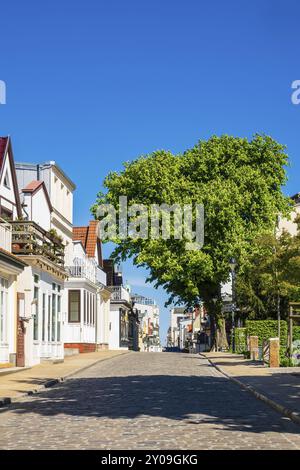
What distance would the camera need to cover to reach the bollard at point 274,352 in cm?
2997

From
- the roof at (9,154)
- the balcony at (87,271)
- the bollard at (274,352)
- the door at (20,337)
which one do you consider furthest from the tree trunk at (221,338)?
the door at (20,337)

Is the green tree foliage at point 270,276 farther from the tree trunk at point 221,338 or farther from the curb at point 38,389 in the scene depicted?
the curb at point 38,389

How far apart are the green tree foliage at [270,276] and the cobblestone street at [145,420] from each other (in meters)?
12.6

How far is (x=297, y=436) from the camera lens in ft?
38.0

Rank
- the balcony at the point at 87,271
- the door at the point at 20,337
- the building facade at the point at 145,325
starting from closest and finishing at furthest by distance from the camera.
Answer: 1. the door at the point at 20,337
2. the balcony at the point at 87,271
3. the building facade at the point at 145,325

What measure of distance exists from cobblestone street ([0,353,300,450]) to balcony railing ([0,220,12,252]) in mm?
8450

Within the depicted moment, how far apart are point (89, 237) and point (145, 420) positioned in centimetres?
4740

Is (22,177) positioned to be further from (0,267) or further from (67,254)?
(0,267)

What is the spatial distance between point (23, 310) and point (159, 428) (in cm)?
1843

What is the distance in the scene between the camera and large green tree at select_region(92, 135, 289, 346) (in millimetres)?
46656

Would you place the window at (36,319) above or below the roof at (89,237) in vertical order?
below

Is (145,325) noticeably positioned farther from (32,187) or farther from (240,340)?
(32,187)

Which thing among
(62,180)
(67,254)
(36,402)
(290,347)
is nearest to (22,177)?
(62,180)

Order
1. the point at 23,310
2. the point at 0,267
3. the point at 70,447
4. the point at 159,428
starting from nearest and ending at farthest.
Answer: the point at 70,447
the point at 159,428
the point at 0,267
the point at 23,310
